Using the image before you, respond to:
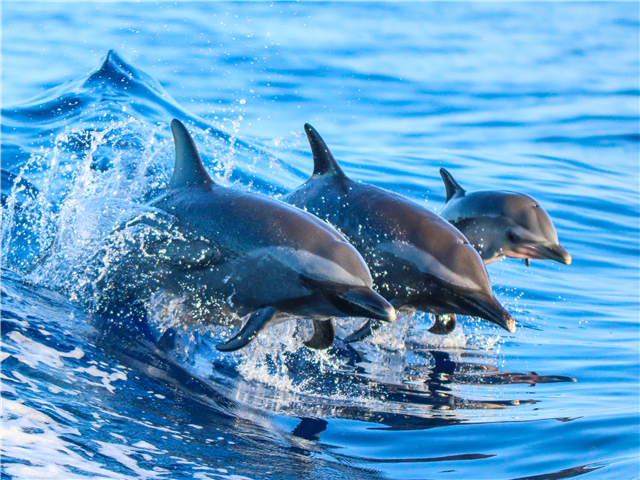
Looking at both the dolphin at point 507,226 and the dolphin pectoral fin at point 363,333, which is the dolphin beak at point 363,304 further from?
the dolphin at point 507,226

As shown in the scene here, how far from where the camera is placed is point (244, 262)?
4891 millimetres

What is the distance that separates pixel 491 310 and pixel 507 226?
1.63 metres

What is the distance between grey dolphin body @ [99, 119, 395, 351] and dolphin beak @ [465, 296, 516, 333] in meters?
0.89

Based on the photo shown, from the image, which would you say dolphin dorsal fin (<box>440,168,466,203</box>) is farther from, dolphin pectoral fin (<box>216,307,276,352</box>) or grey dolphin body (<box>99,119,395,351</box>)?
dolphin pectoral fin (<box>216,307,276,352</box>)

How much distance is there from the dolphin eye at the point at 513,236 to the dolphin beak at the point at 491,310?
1.48 metres

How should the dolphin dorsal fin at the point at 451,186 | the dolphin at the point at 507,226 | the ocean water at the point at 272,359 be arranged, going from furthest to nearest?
the dolphin dorsal fin at the point at 451,186, the dolphin at the point at 507,226, the ocean water at the point at 272,359

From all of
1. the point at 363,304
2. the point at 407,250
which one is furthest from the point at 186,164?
the point at 363,304

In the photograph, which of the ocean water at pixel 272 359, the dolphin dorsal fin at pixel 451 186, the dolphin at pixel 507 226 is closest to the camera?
the ocean water at pixel 272 359

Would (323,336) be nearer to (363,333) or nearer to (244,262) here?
(363,333)

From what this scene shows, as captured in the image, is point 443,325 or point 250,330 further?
point 443,325

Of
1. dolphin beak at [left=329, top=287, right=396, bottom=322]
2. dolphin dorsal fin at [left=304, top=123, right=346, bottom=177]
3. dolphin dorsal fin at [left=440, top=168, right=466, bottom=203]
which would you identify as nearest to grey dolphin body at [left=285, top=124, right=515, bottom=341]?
dolphin dorsal fin at [left=304, top=123, right=346, bottom=177]

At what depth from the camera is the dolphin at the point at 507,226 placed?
20.8 ft

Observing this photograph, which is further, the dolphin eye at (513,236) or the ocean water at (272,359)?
the dolphin eye at (513,236)

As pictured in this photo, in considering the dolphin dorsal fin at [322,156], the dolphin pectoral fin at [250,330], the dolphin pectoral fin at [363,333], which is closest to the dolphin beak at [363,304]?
the dolphin pectoral fin at [250,330]
